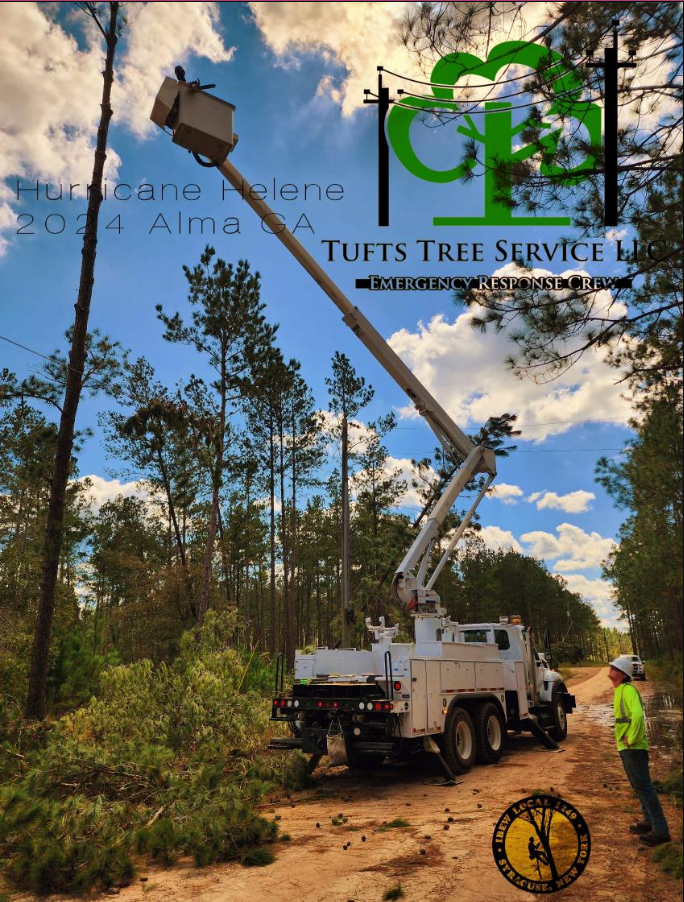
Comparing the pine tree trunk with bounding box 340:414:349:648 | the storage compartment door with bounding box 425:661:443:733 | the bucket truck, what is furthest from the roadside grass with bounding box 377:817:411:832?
the pine tree trunk with bounding box 340:414:349:648

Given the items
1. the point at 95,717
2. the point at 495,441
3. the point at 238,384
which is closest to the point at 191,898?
the point at 95,717

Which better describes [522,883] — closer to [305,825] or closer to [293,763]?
[305,825]

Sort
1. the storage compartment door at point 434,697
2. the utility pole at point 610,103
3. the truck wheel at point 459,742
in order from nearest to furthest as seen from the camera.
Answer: the utility pole at point 610,103, the storage compartment door at point 434,697, the truck wheel at point 459,742

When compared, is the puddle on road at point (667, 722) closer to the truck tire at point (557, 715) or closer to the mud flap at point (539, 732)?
the mud flap at point (539, 732)

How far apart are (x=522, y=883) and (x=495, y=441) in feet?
35.2

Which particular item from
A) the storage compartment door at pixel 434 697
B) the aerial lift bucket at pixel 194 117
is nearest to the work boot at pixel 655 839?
the storage compartment door at pixel 434 697

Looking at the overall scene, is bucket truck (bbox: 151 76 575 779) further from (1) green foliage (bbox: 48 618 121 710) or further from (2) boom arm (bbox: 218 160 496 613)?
(1) green foliage (bbox: 48 618 121 710)

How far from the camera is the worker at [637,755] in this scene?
19.5ft

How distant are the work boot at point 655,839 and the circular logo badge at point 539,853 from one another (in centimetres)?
68

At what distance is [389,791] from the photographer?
9.48 meters

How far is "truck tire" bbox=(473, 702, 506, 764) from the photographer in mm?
10844

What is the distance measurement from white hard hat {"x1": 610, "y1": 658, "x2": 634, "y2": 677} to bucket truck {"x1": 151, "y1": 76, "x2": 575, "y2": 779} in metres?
3.38

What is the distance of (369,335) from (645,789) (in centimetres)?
928

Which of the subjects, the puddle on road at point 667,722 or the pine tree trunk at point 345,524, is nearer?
the puddle on road at point 667,722
